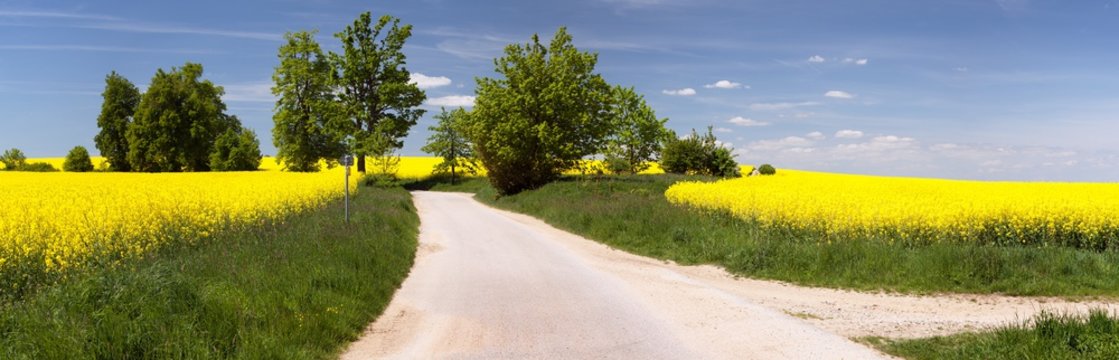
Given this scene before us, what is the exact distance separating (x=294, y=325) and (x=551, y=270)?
6.10 metres

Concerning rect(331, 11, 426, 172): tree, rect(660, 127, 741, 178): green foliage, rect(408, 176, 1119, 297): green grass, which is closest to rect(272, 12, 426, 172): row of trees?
rect(331, 11, 426, 172): tree

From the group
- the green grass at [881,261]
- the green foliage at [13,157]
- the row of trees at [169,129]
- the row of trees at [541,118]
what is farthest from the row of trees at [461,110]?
the green foliage at [13,157]

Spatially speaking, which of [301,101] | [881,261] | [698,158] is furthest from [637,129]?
[881,261]

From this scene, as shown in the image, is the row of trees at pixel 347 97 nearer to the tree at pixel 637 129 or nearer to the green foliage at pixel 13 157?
the tree at pixel 637 129

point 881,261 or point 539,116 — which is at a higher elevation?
point 539,116

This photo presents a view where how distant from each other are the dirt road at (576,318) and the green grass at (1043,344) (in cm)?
84

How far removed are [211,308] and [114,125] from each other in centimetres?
7050

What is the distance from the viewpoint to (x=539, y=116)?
40.5 meters

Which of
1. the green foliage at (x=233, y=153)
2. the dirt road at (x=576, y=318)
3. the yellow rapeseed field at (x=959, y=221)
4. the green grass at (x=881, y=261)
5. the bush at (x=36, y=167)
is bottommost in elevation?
the dirt road at (x=576, y=318)

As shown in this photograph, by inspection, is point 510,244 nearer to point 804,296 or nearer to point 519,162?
point 804,296

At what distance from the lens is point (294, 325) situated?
7.11 m

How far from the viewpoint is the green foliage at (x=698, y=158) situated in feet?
181

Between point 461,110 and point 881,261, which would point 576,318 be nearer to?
point 881,261

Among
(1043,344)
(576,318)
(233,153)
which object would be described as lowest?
(576,318)
